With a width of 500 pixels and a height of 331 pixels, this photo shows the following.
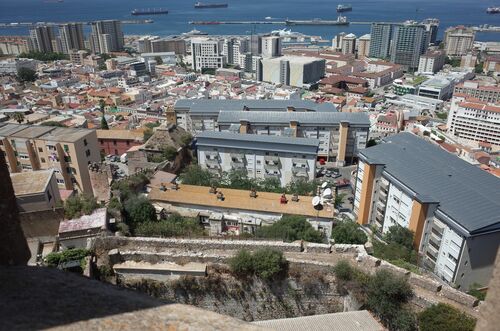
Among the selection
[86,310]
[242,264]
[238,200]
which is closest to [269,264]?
[242,264]

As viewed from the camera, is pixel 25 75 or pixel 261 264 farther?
pixel 25 75

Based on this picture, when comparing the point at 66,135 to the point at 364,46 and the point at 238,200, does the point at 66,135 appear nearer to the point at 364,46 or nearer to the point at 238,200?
the point at 238,200

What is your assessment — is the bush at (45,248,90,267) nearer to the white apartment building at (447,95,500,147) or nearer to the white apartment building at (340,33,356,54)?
the white apartment building at (447,95,500,147)

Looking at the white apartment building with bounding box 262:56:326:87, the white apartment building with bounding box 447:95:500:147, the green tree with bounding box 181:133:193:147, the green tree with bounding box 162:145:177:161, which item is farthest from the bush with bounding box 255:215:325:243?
the white apartment building with bounding box 262:56:326:87

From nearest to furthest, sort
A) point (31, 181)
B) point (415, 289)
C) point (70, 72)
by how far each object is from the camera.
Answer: point (415, 289) < point (31, 181) < point (70, 72)

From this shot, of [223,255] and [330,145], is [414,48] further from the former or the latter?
[223,255]

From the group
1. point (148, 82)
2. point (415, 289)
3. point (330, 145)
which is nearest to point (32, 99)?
point (148, 82)

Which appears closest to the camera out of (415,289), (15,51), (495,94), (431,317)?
(431,317)

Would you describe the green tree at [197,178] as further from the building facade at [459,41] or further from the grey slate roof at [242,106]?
the building facade at [459,41]
